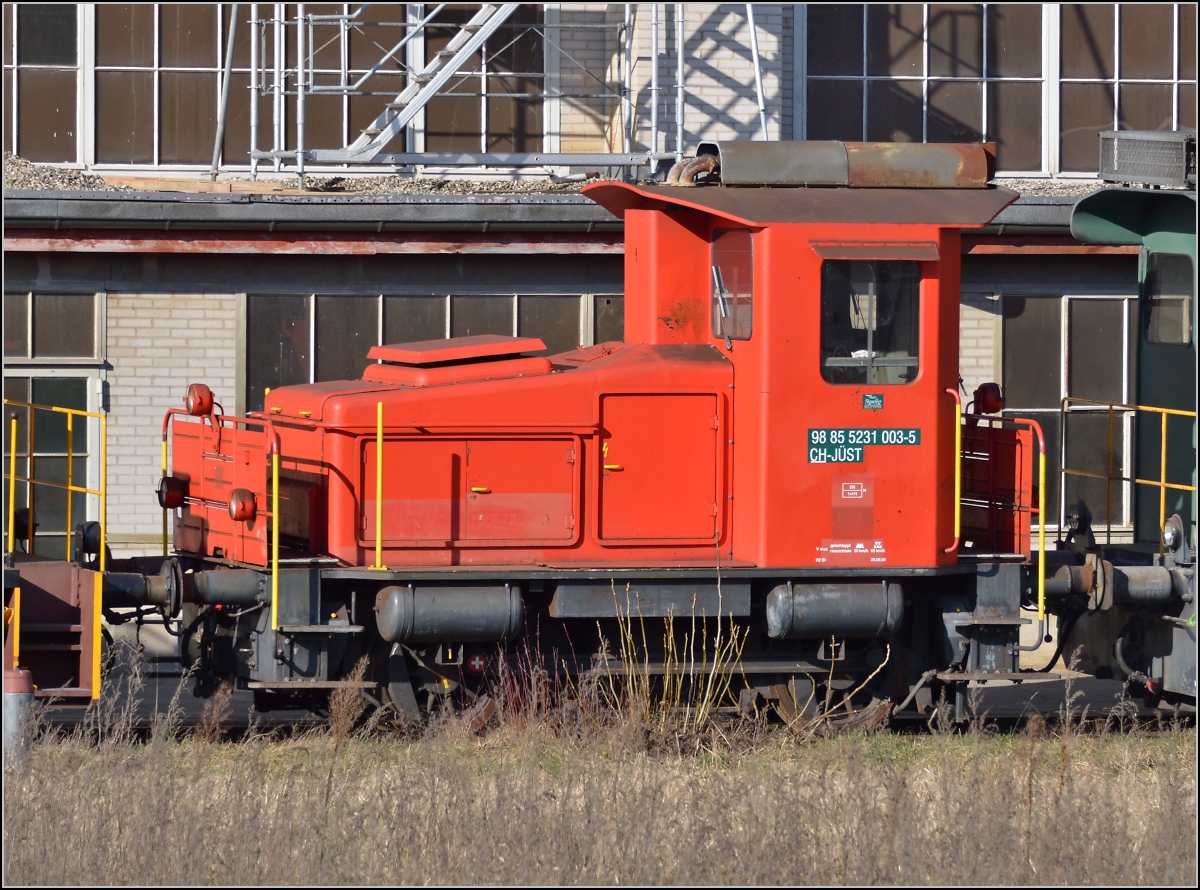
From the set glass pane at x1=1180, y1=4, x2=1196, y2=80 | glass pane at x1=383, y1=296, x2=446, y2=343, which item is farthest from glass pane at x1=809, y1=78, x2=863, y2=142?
glass pane at x1=383, y1=296, x2=446, y2=343

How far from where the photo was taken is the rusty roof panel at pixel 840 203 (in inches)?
333

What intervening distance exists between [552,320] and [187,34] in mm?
5322

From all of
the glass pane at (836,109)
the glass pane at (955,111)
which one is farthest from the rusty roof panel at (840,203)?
the glass pane at (955,111)

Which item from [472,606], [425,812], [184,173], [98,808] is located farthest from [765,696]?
[184,173]

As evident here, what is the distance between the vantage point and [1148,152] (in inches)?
381

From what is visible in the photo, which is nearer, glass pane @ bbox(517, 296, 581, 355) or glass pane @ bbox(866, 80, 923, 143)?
glass pane @ bbox(517, 296, 581, 355)

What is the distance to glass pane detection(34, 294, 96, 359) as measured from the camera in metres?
12.4

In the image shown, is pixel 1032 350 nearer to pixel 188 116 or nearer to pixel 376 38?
pixel 376 38

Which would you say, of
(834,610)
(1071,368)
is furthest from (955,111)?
(834,610)

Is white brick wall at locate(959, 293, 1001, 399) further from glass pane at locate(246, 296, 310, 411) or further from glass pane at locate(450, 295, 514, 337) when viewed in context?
glass pane at locate(246, 296, 310, 411)

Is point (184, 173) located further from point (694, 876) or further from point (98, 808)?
point (694, 876)

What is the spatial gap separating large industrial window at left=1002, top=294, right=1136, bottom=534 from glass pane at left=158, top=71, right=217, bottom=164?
26.1 feet

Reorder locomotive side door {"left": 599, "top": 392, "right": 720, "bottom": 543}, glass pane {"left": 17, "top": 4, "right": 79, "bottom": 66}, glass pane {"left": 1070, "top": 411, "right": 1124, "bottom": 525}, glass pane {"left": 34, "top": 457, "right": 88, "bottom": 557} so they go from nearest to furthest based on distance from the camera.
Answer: locomotive side door {"left": 599, "top": 392, "right": 720, "bottom": 543} → glass pane {"left": 34, "top": 457, "right": 88, "bottom": 557} → glass pane {"left": 1070, "top": 411, "right": 1124, "bottom": 525} → glass pane {"left": 17, "top": 4, "right": 79, "bottom": 66}

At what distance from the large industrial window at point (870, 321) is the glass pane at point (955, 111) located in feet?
26.0
